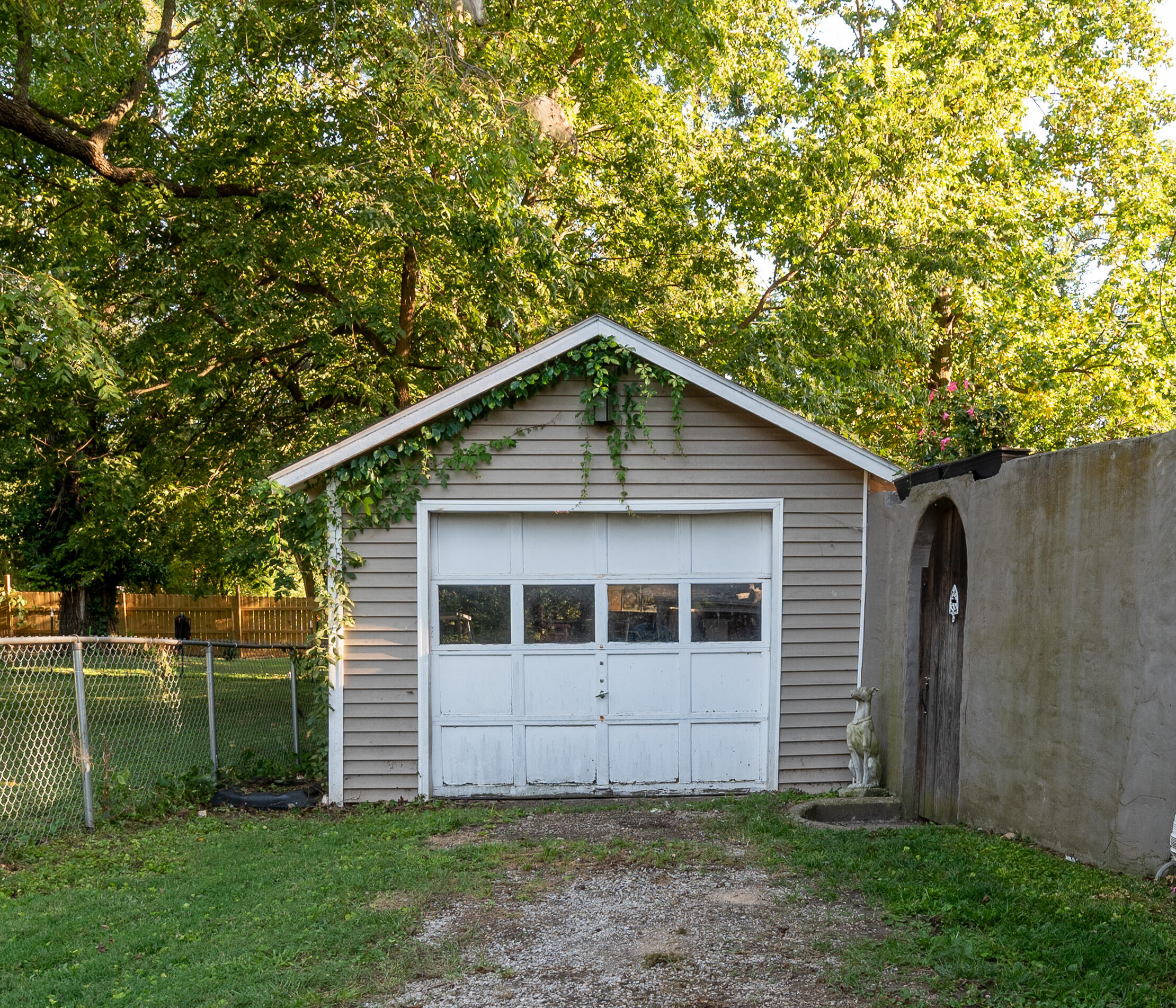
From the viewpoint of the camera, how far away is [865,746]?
26.2ft

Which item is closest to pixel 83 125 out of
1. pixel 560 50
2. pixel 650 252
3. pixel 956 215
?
pixel 560 50

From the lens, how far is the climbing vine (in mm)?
8062

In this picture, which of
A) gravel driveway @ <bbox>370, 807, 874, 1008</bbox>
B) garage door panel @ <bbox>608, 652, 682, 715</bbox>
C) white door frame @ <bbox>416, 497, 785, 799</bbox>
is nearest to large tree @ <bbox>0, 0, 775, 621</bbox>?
white door frame @ <bbox>416, 497, 785, 799</bbox>

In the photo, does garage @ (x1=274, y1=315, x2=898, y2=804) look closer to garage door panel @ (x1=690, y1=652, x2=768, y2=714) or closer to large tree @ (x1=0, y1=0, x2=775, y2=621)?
garage door panel @ (x1=690, y1=652, x2=768, y2=714)

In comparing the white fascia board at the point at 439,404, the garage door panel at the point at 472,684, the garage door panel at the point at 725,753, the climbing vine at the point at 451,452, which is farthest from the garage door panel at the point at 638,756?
the white fascia board at the point at 439,404

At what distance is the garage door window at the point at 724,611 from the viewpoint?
8469 millimetres

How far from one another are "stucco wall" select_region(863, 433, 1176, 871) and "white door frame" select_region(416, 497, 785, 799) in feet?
5.02

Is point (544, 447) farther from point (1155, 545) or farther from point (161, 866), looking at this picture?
point (1155, 545)

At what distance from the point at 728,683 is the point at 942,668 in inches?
75.4

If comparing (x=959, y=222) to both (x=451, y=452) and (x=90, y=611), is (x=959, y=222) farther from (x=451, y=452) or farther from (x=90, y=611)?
(x=90, y=611)

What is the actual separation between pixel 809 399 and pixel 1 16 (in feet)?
33.5

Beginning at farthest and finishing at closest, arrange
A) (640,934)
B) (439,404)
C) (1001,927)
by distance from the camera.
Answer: (439,404) < (640,934) < (1001,927)

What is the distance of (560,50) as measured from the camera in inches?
561

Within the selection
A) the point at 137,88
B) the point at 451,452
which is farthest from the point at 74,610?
the point at 451,452
